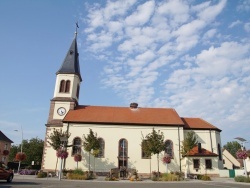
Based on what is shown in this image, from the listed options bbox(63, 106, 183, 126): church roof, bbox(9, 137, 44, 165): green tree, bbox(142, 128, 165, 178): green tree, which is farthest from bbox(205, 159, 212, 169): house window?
bbox(9, 137, 44, 165): green tree

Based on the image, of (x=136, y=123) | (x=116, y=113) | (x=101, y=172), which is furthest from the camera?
(x=116, y=113)

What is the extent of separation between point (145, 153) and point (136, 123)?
5.26 metres

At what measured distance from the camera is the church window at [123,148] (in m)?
37.3

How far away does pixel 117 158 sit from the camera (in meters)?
36.8

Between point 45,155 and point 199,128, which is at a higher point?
point 199,128

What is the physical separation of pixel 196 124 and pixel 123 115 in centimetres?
1302

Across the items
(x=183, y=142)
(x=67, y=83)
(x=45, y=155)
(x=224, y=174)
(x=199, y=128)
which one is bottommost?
(x=224, y=174)

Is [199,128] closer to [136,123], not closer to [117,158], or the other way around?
[136,123]

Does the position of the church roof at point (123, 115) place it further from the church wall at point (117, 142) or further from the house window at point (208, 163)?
the house window at point (208, 163)

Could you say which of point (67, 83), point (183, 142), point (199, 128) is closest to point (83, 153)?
point (67, 83)

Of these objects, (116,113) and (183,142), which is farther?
(116,113)

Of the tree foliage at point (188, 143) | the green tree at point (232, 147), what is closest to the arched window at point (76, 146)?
the tree foliage at point (188, 143)

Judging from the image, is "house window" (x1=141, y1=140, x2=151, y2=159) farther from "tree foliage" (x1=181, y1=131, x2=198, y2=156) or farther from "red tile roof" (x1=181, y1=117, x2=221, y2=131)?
"red tile roof" (x1=181, y1=117, x2=221, y2=131)

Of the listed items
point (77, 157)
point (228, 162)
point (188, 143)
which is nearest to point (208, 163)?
point (188, 143)
